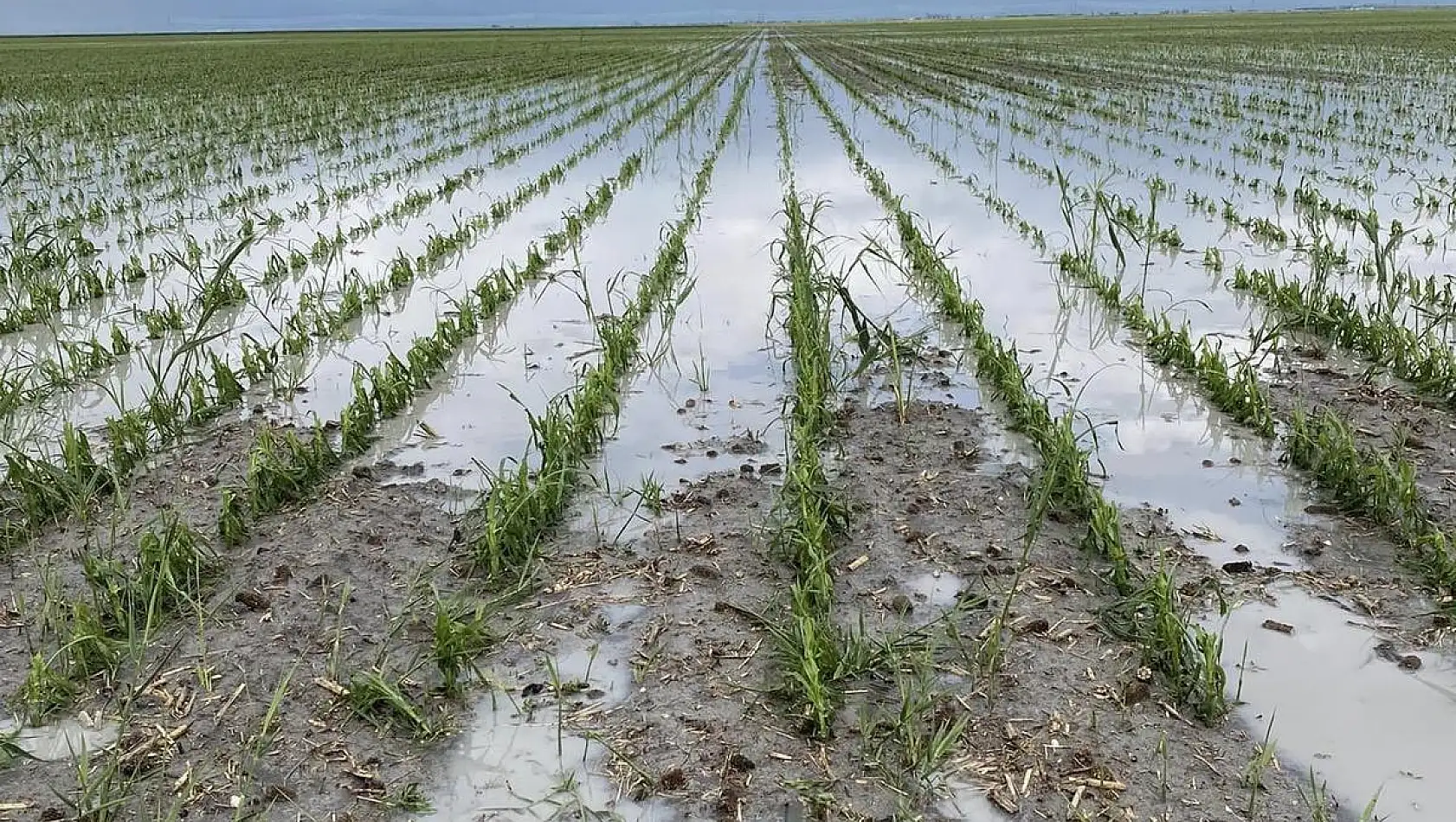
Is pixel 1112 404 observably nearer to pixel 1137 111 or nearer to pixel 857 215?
pixel 857 215

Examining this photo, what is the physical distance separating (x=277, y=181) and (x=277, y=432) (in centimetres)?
711

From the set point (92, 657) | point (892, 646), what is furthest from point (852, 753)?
point (92, 657)

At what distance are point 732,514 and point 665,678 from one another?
1.00m

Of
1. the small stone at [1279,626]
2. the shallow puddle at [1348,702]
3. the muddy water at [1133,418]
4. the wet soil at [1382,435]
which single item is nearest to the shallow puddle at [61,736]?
the shallow puddle at [1348,702]

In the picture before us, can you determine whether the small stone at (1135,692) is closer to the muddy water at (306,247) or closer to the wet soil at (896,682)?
the wet soil at (896,682)

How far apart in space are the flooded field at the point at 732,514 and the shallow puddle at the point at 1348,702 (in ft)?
0.04

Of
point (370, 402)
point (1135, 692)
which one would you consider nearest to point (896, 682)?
point (1135, 692)

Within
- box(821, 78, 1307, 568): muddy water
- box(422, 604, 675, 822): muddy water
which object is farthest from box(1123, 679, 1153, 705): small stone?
box(422, 604, 675, 822): muddy water

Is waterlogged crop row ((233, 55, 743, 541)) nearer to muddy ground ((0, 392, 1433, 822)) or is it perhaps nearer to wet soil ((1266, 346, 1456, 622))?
muddy ground ((0, 392, 1433, 822))

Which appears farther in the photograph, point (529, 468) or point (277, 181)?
point (277, 181)

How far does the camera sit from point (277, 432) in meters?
4.33

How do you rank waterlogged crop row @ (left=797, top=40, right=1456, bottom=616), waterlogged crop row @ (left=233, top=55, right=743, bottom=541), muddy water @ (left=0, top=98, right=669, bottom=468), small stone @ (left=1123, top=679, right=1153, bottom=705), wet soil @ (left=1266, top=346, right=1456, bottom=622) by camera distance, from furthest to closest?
1. muddy water @ (left=0, top=98, right=669, bottom=468)
2. waterlogged crop row @ (left=233, top=55, right=743, bottom=541)
3. waterlogged crop row @ (left=797, top=40, right=1456, bottom=616)
4. wet soil @ (left=1266, top=346, right=1456, bottom=622)
5. small stone @ (left=1123, top=679, right=1153, bottom=705)

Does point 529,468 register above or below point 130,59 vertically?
below

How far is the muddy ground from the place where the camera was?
7.66 ft
